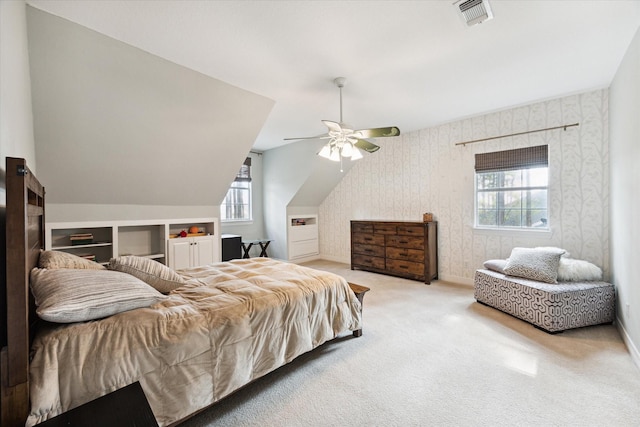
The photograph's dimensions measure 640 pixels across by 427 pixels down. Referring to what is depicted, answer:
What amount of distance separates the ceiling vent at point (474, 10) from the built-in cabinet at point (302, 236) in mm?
4832

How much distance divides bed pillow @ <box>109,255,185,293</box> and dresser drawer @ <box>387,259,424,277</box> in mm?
3578

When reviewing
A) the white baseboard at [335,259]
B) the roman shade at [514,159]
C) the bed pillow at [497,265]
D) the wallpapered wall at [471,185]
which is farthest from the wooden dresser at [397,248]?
the roman shade at [514,159]

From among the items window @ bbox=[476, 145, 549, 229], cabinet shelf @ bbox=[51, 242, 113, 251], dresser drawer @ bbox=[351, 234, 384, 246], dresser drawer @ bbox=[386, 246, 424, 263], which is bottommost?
dresser drawer @ bbox=[386, 246, 424, 263]

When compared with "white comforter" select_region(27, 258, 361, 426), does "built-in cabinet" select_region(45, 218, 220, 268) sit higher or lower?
higher

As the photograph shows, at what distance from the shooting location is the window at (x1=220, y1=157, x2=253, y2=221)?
20.0 ft

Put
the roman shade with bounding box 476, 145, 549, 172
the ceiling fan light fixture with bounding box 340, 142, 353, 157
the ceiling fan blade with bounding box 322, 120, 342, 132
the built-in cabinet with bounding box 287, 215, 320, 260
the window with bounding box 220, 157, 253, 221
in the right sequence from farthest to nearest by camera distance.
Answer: the built-in cabinet with bounding box 287, 215, 320, 260 < the window with bounding box 220, 157, 253, 221 < the roman shade with bounding box 476, 145, 549, 172 < the ceiling fan light fixture with bounding box 340, 142, 353, 157 < the ceiling fan blade with bounding box 322, 120, 342, 132

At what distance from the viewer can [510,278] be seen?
3.21 m

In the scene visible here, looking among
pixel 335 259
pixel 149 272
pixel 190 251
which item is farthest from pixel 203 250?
pixel 335 259

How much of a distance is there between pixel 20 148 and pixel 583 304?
4.95m

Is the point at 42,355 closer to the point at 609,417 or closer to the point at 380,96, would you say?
the point at 609,417

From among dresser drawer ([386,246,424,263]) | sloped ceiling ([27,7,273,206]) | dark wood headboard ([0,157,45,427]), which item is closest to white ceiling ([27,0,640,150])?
sloped ceiling ([27,7,273,206])

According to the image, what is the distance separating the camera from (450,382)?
6.61 feet

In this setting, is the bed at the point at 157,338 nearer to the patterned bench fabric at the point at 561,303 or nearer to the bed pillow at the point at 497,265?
the patterned bench fabric at the point at 561,303

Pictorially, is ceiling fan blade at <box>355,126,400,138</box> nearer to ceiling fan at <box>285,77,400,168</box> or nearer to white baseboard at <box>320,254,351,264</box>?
ceiling fan at <box>285,77,400,168</box>
